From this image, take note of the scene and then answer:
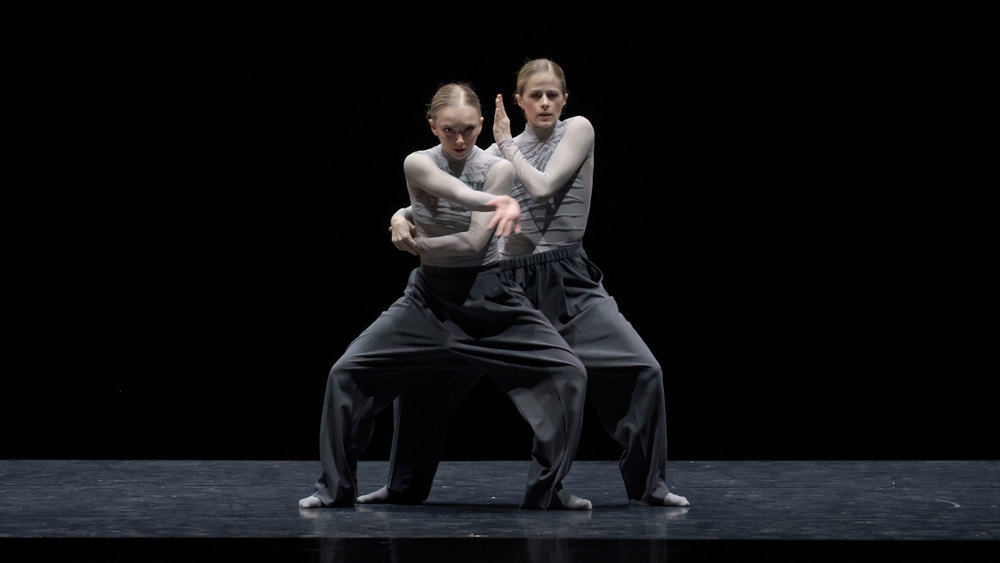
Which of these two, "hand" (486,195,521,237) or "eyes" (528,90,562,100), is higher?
"eyes" (528,90,562,100)

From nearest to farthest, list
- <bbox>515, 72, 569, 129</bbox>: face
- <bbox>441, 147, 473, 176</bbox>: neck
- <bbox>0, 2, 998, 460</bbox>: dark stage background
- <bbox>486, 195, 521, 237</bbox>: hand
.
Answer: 1. <bbox>486, 195, 521, 237</bbox>: hand
2. <bbox>441, 147, 473, 176</bbox>: neck
3. <bbox>515, 72, 569, 129</bbox>: face
4. <bbox>0, 2, 998, 460</bbox>: dark stage background

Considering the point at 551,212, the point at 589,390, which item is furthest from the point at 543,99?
the point at 589,390

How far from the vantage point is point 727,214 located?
541 cm

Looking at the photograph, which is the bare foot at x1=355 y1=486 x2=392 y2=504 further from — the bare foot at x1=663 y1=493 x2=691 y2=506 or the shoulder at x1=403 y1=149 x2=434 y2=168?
the shoulder at x1=403 y1=149 x2=434 y2=168

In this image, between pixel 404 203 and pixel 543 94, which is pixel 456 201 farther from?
pixel 404 203

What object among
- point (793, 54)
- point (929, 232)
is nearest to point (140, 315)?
point (793, 54)

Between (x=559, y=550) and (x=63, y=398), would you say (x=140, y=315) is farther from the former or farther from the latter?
(x=559, y=550)

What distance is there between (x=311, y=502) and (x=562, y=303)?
0.94 metres

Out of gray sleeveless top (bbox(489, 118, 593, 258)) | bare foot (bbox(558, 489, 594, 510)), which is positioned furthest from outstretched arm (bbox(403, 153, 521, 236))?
bare foot (bbox(558, 489, 594, 510))

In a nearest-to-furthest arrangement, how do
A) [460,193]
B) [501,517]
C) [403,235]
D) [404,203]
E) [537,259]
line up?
[501,517] < [460,193] < [403,235] < [537,259] < [404,203]

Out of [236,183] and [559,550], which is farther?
[236,183]

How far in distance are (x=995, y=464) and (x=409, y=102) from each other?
101 inches

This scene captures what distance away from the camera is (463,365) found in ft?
13.0

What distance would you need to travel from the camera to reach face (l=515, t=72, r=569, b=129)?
408 centimetres
